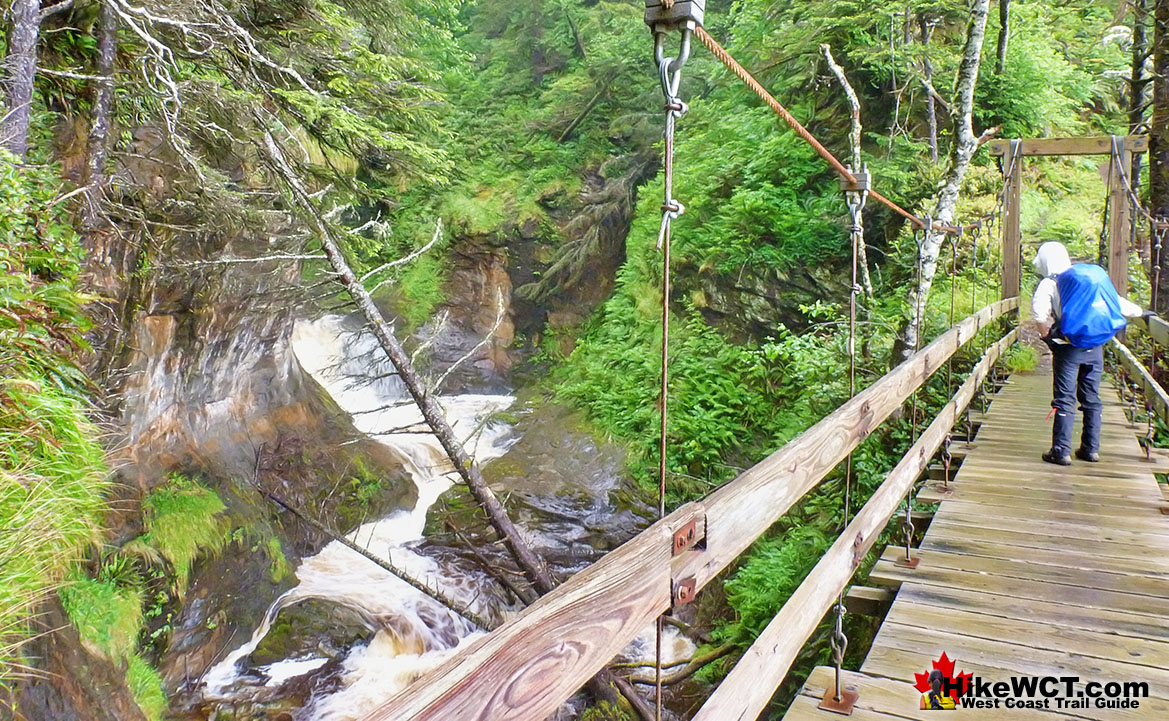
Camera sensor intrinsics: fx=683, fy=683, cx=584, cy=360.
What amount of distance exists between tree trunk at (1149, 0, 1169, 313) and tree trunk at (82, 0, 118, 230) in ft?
27.6

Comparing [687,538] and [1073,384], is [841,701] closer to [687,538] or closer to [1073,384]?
[687,538]

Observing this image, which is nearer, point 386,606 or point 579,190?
point 386,606

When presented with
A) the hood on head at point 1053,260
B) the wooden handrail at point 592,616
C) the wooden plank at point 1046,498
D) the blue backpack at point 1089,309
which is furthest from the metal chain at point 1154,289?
the wooden handrail at point 592,616

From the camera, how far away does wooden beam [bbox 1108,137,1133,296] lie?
7.25 m

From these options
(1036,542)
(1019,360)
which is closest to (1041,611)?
(1036,542)

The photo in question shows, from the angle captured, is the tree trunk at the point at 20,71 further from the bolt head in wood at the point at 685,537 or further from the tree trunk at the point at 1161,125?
the tree trunk at the point at 1161,125

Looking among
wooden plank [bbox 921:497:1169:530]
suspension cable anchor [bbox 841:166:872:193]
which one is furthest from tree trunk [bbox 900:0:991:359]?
suspension cable anchor [bbox 841:166:872:193]

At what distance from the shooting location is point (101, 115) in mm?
4777

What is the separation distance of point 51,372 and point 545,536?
526 centimetres

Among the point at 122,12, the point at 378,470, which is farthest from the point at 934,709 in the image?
the point at 378,470

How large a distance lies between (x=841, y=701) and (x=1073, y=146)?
791 cm

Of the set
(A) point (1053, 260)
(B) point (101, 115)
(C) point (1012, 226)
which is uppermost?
(B) point (101, 115)

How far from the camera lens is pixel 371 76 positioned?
20.7ft

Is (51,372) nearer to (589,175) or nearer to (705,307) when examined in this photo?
(705,307)
